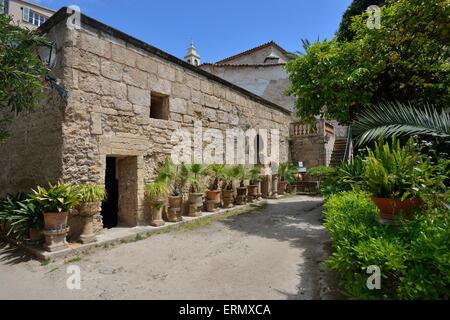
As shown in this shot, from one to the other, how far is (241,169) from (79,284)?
237 inches

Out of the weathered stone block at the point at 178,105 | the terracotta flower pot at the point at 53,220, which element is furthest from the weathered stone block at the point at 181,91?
the terracotta flower pot at the point at 53,220

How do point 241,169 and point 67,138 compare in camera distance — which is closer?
point 67,138

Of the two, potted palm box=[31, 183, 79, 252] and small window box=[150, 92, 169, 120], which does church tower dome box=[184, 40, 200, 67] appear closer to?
small window box=[150, 92, 169, 120]

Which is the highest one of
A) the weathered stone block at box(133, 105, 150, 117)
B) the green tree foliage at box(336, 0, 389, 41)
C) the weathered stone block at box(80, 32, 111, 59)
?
the green tree foliage at box(336, 0, 389, 41)

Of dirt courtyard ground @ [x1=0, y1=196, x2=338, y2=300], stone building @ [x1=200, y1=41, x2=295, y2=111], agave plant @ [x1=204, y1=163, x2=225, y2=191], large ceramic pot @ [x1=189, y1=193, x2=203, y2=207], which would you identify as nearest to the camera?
dirt courtyard ground @ [x1=0, y1=196, x2=338, y2=300]

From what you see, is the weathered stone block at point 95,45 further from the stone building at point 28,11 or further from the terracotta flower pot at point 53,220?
the stone building at point 28,11

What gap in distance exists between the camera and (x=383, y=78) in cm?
689

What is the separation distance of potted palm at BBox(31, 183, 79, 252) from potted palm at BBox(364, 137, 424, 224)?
4.20 metres

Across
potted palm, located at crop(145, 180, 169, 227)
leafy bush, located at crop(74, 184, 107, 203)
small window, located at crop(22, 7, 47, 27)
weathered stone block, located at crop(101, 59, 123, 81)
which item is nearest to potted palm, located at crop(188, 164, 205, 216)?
potted palm, located at crop(145, 180, 169, 227)

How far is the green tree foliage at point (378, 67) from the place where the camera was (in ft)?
18.3

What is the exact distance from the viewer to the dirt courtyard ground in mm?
3018

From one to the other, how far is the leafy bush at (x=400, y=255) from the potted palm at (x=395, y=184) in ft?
0.42
